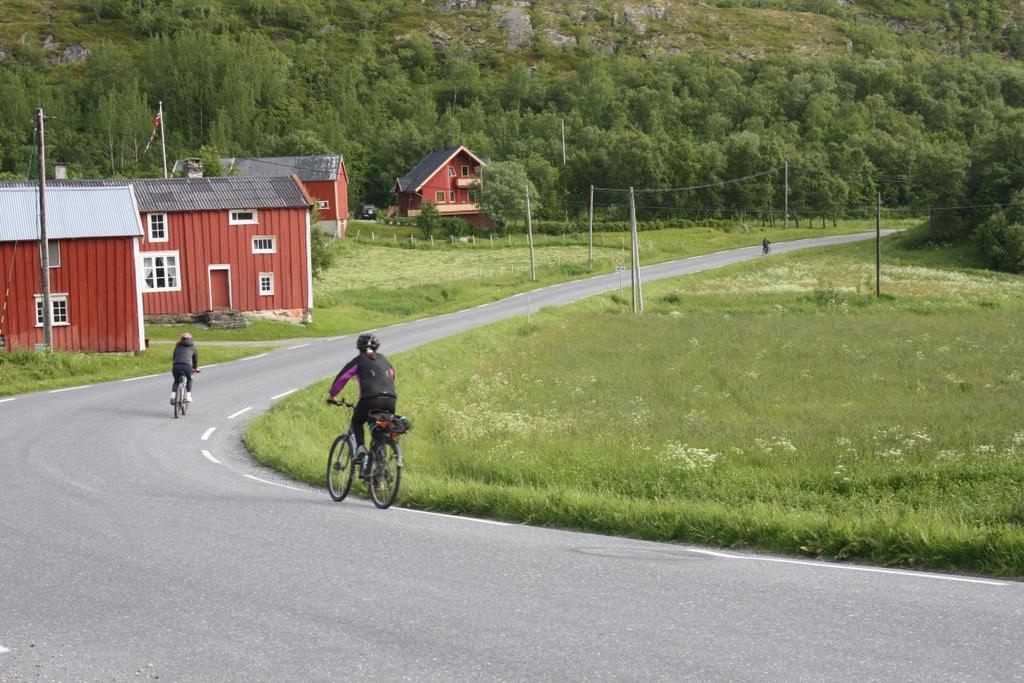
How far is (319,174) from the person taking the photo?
331 feet

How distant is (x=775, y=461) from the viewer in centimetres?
1814

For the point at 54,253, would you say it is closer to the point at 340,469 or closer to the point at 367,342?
the point at 340,469

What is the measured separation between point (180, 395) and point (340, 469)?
10.9 metres

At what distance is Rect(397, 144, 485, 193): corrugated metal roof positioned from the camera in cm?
11100

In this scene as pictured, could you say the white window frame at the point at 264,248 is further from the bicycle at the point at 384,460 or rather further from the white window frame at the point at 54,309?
the bicycle at the point at 384,460

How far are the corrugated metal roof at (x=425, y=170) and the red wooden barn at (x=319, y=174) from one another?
9777mm

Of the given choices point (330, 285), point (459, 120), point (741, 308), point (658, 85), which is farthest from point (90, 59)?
point (741, 308)

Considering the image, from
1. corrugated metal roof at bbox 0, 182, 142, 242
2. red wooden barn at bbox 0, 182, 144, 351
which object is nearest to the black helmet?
red wooden barn at bbox 0, 182, 144, 351

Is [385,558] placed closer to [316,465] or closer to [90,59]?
[316,465]

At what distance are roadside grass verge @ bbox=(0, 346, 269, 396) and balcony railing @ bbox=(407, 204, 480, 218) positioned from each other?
249ft

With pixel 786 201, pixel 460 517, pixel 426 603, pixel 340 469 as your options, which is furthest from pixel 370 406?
pixel 786 201

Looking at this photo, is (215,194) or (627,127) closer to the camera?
(215,194)

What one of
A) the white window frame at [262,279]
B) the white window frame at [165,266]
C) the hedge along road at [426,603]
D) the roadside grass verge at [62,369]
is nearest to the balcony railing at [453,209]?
the white window frame at [262,279]

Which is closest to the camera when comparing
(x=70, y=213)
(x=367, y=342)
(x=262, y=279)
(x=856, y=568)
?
(x=856, y=568)
